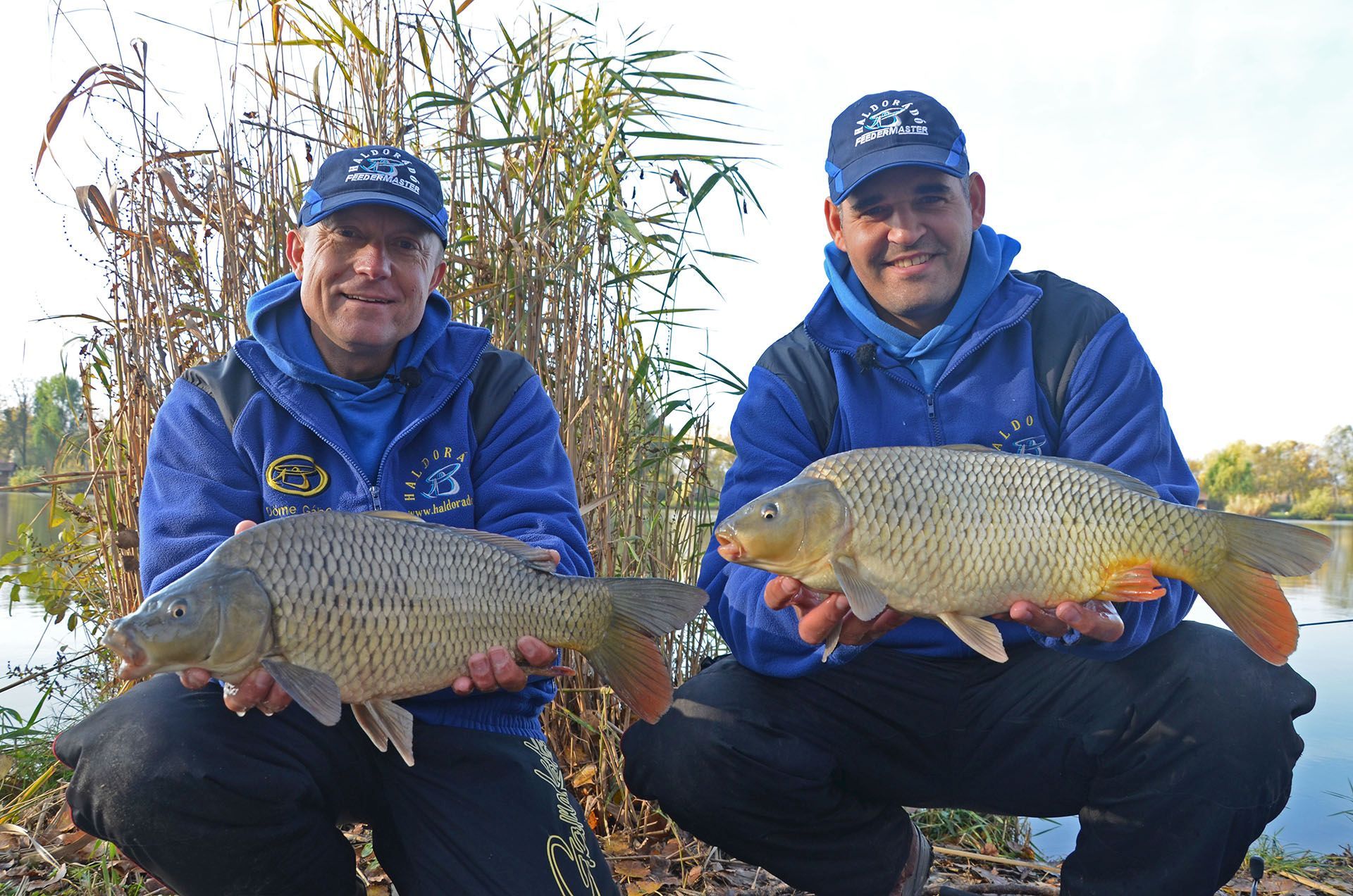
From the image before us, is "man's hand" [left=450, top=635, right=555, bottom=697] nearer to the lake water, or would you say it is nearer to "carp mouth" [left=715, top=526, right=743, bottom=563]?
"carp mouth" [left=715, top=526, right=743, bottom=563]

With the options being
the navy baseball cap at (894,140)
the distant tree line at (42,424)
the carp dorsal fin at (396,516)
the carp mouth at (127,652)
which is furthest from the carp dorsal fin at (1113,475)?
the distant tree line at (42,424)

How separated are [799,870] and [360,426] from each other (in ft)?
3.71

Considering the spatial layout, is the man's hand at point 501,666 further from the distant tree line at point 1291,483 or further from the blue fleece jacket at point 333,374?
the distant tree line at point 1291,483

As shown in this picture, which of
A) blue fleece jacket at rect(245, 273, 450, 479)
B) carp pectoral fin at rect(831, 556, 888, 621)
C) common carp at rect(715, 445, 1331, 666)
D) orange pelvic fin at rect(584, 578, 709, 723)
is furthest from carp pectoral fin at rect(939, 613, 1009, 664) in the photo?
blue fleece jacket at rect(245, 273, 450, 479)

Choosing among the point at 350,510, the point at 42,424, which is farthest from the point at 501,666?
the point at 42,424

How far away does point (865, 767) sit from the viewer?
Result: 1861 mm

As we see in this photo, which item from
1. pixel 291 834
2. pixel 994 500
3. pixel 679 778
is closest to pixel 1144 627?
pixel 994 500

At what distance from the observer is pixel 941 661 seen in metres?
1.88

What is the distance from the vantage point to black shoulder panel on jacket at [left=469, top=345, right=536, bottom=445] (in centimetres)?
195

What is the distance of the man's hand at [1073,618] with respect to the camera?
5.04 ft

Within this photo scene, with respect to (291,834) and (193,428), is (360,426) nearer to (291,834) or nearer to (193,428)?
(193,428)

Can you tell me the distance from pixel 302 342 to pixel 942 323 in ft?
4.02

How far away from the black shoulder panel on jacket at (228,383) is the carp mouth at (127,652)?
0.58 meters

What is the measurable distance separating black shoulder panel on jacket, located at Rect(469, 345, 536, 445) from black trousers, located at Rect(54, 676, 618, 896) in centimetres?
57
